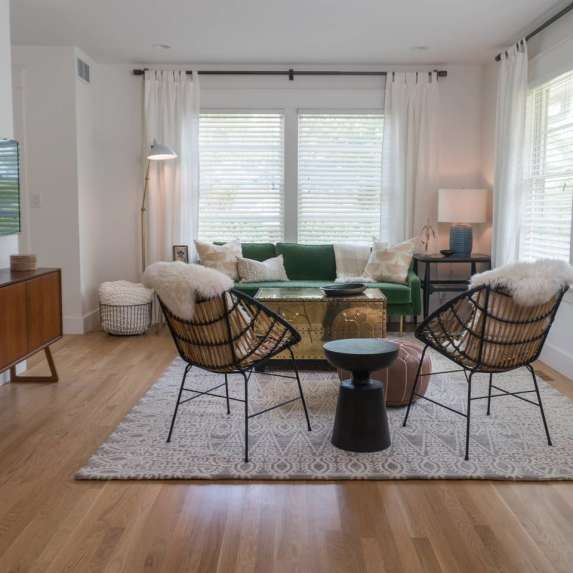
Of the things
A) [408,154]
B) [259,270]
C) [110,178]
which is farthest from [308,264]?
[110,178]

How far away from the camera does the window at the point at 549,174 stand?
460 centimetres

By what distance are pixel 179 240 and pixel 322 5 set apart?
8.96 ft

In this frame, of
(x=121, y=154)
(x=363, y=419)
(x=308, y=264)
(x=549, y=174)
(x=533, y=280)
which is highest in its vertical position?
(x=121, y=154)

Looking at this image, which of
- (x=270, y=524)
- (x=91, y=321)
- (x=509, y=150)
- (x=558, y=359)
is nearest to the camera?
(x=270, y=524)

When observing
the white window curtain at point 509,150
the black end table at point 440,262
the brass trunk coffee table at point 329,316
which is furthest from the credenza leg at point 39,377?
the white window curtain at point 509,150

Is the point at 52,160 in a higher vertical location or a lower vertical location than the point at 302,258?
higher

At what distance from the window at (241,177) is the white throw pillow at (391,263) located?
3.62ft

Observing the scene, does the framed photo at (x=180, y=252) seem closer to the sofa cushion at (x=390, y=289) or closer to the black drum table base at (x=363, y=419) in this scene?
the sofa cushion at (x=390, y=289)

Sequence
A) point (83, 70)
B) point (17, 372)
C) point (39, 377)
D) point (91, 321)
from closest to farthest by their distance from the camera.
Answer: point (39, 377)
point (17, 372)
point (83, 70)
point (91, 321)

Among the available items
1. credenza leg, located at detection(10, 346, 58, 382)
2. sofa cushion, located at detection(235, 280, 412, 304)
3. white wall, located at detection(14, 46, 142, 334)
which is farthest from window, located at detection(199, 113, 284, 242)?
credenza leg, located at detection(10, 346, 58, 382)

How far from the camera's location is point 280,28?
202 inches

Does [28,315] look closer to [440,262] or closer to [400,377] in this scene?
[400,377]

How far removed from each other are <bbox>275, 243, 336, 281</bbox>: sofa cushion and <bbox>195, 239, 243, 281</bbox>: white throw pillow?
490mm

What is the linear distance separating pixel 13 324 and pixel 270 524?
2053mm
